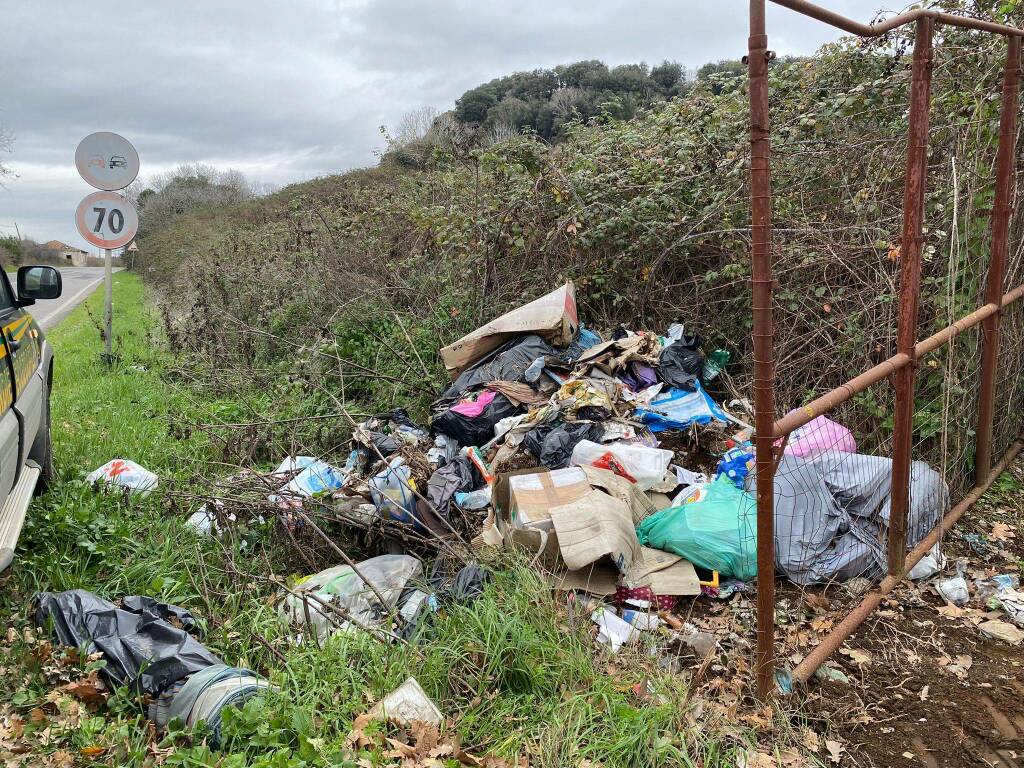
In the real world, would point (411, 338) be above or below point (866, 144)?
below

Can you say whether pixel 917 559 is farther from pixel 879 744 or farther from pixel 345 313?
pixel 345 313

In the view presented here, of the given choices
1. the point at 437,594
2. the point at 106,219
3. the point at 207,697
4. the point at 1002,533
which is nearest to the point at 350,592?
the point at 437,594

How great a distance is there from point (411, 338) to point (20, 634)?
444cm

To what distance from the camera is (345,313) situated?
304 inches

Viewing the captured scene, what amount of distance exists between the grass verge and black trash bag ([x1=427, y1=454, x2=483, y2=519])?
997mm

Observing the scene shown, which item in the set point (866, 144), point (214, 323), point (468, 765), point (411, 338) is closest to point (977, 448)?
point (866, 144)

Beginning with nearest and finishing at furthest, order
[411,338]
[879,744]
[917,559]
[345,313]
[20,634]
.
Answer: [879,744]
[20,634]
[917,559]
[411,338]
[345,313]

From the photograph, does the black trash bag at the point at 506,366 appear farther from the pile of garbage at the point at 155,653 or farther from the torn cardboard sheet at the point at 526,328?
the pile of garbage at the point at 155,653

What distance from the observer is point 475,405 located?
5270 mm

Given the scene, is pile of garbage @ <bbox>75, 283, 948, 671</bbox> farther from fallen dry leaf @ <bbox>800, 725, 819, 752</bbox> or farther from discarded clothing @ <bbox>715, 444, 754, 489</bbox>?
fallen dry leaf @ <bbox>800, 725, 819, 752</bbox>

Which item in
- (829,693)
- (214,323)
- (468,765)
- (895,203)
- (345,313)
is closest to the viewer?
(468,765)

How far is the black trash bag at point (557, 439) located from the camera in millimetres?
4664

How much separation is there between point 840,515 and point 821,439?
817mm

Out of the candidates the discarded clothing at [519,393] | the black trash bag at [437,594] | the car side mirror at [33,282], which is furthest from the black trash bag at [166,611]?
the discarded clothing at [519,393]
